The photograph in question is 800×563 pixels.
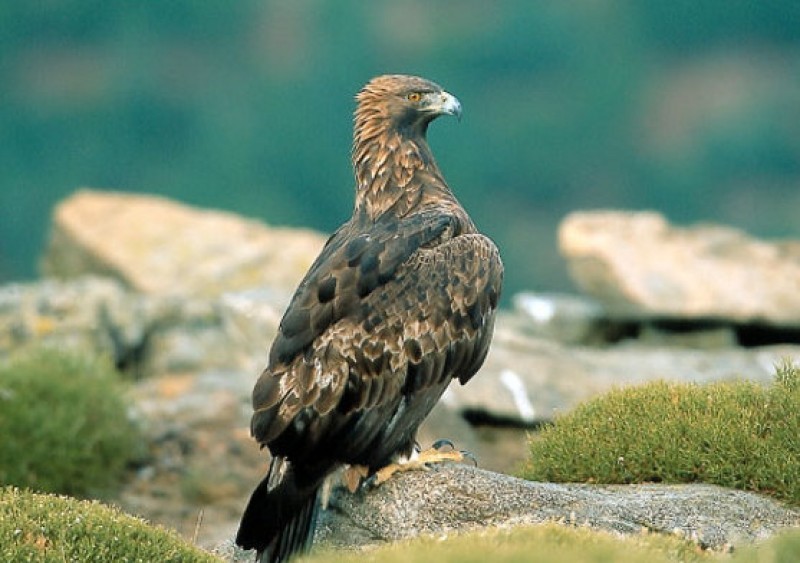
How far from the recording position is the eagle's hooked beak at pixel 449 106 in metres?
9.05

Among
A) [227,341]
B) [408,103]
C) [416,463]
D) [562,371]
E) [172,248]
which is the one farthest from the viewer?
[172,248]

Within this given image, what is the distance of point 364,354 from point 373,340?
0.29ft

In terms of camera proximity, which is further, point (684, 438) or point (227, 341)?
point (227, 341)

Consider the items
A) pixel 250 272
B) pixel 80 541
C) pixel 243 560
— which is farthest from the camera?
pixel 250 272

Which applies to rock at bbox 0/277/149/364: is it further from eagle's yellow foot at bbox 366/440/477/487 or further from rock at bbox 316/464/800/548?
rock at bbox 316/464/800/548

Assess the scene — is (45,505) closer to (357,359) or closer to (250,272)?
(357,359)

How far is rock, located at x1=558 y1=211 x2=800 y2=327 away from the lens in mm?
15820

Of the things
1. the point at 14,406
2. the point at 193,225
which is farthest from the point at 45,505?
the point at 193,225

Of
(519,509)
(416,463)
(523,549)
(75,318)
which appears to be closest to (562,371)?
(75,318)

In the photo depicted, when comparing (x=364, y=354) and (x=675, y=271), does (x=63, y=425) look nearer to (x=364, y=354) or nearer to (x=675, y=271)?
(x=364, y=354)

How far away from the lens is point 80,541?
7.30 meters

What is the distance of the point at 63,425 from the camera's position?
512 inches

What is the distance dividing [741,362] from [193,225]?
7.38 metres

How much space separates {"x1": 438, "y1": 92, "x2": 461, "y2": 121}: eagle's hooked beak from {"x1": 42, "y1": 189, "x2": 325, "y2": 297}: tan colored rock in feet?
27.3
